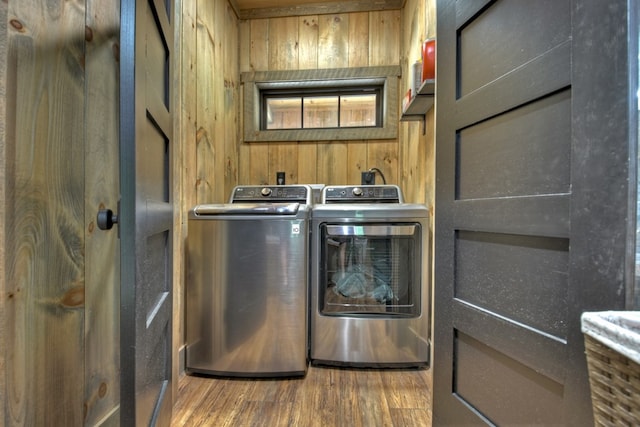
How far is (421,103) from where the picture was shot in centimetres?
163

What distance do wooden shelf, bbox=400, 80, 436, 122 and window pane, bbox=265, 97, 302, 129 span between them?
1.06 metres

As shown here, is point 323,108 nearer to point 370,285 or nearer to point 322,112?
point 322,112

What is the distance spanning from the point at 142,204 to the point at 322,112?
2104 mm

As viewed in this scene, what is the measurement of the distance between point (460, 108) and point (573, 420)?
898 mm

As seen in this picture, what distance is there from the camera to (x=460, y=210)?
0.95 metres

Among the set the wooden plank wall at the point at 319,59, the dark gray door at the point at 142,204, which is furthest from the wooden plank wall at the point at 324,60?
the dark gray door at the point at 142,204

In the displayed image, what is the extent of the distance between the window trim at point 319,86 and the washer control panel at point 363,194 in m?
0.56

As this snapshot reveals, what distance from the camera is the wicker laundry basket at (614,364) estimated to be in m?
0.46

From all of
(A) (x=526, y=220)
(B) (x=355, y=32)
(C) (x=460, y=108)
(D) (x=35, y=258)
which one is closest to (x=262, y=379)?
(D) (x=35, y=258)

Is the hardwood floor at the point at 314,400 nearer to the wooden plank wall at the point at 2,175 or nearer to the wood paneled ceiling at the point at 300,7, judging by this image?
the wooden plank wall at the point at 2,175

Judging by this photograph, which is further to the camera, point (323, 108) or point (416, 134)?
point (323, 108)

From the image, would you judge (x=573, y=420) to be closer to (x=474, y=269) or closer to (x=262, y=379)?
(x=474, y=269)

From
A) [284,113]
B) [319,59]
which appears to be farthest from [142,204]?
[319,59]

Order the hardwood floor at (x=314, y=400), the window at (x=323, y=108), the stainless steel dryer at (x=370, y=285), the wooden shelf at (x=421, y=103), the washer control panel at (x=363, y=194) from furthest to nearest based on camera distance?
the window at (x=323, y=108), the washer control panel at (x=363, y=194), the stainless steel dryer at (x=370, y=285), the wooden shelf at (x=421, y=103), the hardwood floor at (x=314, y=400)
